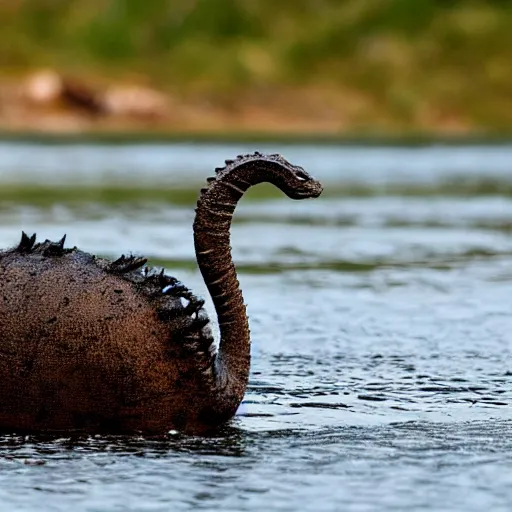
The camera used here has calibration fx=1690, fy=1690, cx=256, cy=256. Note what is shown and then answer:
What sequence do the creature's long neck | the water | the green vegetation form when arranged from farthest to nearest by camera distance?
the green vegetation < the creature's long neck < the water

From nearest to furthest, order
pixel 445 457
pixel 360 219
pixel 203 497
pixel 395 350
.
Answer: pixel 203 497 → pixel 445 457 → pixel 395 350 → pixel 360 219

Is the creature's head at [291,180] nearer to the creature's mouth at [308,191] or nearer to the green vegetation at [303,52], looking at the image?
the creature's mouth at [308,191]

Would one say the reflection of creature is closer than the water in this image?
No

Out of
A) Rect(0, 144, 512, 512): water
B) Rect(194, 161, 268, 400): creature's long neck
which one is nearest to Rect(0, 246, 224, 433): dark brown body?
Rect(0, 144, 512, 512): water

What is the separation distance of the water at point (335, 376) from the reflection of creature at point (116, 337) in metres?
0.16

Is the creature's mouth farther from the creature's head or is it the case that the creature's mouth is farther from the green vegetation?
the green vegetation

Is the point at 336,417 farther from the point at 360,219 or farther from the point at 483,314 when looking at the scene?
the point at 360,219

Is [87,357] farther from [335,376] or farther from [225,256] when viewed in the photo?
[335,376]

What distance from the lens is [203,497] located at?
756 cm

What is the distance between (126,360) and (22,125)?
349 ft

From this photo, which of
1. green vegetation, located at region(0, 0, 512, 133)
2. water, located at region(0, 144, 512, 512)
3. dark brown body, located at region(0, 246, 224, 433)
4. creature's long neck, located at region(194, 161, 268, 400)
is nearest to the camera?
water, located at region(0, 144, 512, 512)

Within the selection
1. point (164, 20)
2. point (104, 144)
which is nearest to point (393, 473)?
point (104, 144)

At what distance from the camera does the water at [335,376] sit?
7692 millimetres

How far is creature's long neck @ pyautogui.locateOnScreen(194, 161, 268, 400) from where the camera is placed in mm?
8930
